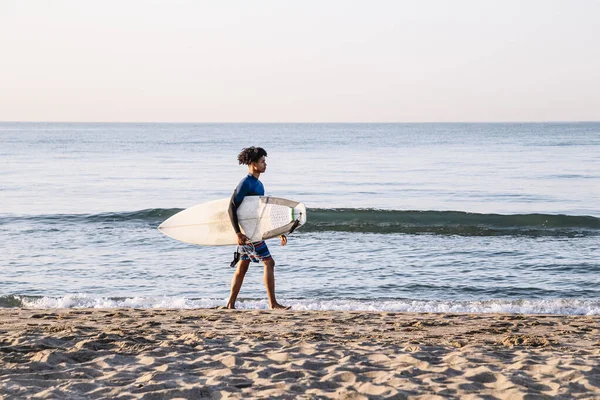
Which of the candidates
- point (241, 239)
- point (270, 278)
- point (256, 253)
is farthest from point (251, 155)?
point (270, 278)

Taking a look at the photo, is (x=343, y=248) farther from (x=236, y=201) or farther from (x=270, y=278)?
(x=236, y=201)

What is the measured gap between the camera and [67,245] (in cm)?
→ 1418

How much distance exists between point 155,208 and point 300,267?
9116 millimetres

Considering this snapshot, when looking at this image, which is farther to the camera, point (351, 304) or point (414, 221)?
point (414, 221)

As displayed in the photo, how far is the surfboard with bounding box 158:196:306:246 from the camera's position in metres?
8.14

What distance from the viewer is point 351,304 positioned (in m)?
9.41

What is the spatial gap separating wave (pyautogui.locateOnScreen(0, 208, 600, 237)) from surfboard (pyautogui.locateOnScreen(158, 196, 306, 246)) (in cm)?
756

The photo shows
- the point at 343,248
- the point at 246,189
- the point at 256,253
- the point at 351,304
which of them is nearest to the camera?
the point at 246,189

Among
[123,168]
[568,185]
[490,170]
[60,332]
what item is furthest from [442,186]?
[60,332]

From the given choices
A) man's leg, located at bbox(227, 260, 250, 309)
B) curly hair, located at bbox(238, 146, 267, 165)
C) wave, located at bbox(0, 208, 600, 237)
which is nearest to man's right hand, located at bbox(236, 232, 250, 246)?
man's leg, located at bbox(227, 260, 250, 309)

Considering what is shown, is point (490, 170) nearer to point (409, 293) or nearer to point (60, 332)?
point (409, 293)

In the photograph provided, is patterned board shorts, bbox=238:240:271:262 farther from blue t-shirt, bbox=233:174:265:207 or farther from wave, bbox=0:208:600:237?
wave, bbox=0:208:600:237

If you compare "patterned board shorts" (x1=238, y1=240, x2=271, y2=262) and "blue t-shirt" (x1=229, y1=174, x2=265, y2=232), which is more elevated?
"blue t-shirt" (x1=229, y1=174, x2=265, y2=232)

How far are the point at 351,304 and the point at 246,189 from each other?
2.45 meters
